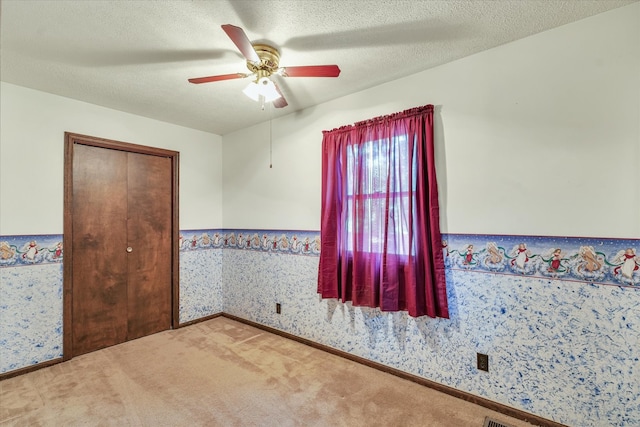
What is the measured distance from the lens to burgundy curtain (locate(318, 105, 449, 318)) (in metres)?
2.18

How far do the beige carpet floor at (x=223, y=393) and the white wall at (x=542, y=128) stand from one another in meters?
1.25

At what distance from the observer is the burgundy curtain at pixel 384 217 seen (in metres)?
2.18

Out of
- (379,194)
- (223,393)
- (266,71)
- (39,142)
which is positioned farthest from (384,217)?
(39,142)

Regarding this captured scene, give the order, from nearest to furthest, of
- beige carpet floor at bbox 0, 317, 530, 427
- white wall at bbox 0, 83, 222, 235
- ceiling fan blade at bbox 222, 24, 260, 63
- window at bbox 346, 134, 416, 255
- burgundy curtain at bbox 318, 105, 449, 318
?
1. ceiling fan blade at bbox 222, 24, 260, 63
2. beige carpet floor at bbox 0, 317, 530, 427
3. burgundy curtain at bbox 318, 105, 449, 318
4. window at bbox 346, 134, 416, 255
5. white wall at bbox 0, 83, 222, 235

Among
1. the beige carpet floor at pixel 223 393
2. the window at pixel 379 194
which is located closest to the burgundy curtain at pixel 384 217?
the window at pixel 379 194

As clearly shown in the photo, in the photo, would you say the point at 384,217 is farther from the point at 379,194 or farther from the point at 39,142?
the point at 39,142

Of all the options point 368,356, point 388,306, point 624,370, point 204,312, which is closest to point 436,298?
point 388,306

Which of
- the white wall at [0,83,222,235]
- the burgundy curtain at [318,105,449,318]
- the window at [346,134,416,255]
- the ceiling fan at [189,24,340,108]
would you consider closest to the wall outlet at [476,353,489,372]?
the burgundy curtain at [318,105,449,318]

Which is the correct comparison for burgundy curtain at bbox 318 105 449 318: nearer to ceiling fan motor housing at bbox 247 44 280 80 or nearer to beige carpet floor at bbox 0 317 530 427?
beige carpet floor at bbox 0 317 530 427

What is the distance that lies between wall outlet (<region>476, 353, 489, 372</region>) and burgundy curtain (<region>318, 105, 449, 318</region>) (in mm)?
354

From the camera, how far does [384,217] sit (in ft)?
7.81

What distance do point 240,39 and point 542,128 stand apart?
186cm

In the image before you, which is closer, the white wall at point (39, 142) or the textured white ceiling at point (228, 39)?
the textured white ceiling at point (228, 39)

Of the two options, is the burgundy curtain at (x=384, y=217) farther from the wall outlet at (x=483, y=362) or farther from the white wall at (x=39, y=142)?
the white wall at (x=39, y=142)
